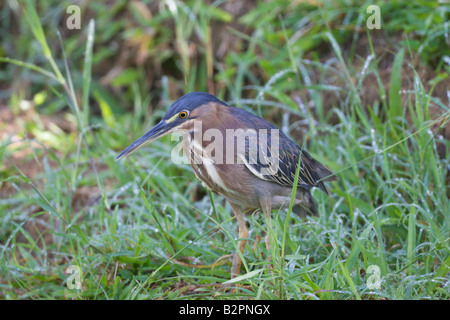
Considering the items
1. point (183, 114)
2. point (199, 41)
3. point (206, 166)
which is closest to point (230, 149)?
point (206, 166)

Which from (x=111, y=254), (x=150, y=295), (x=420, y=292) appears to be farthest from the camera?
(x=111, y=254)

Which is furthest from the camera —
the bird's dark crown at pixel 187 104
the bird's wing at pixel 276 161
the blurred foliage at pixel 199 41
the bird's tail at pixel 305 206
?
the blurred foliage at pixel 199 41

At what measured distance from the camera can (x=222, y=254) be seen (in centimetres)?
299

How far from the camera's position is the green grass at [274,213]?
2561mm

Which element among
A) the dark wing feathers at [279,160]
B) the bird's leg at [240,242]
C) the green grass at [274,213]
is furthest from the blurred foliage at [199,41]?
the bird's leg at [240,242]

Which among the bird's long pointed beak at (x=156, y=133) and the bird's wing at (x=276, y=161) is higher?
the bird's long pointed beak at (x=156, y=133)

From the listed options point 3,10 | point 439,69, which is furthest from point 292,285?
point 3,10

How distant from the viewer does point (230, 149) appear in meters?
2.58

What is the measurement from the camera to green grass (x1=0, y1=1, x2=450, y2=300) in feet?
8.40

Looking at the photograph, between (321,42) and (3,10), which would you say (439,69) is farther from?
(3,10)

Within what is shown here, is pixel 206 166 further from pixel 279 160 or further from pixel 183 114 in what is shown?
pixel 279 160

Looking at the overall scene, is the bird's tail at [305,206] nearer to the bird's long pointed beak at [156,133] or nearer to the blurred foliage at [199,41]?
the bird's long pointed beak at [156,133]

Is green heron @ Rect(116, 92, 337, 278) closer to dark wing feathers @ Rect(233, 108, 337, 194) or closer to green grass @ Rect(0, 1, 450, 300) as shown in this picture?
dark wing feathers @ Rect(233, 108, 337, 194)

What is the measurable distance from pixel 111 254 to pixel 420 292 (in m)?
1.60
